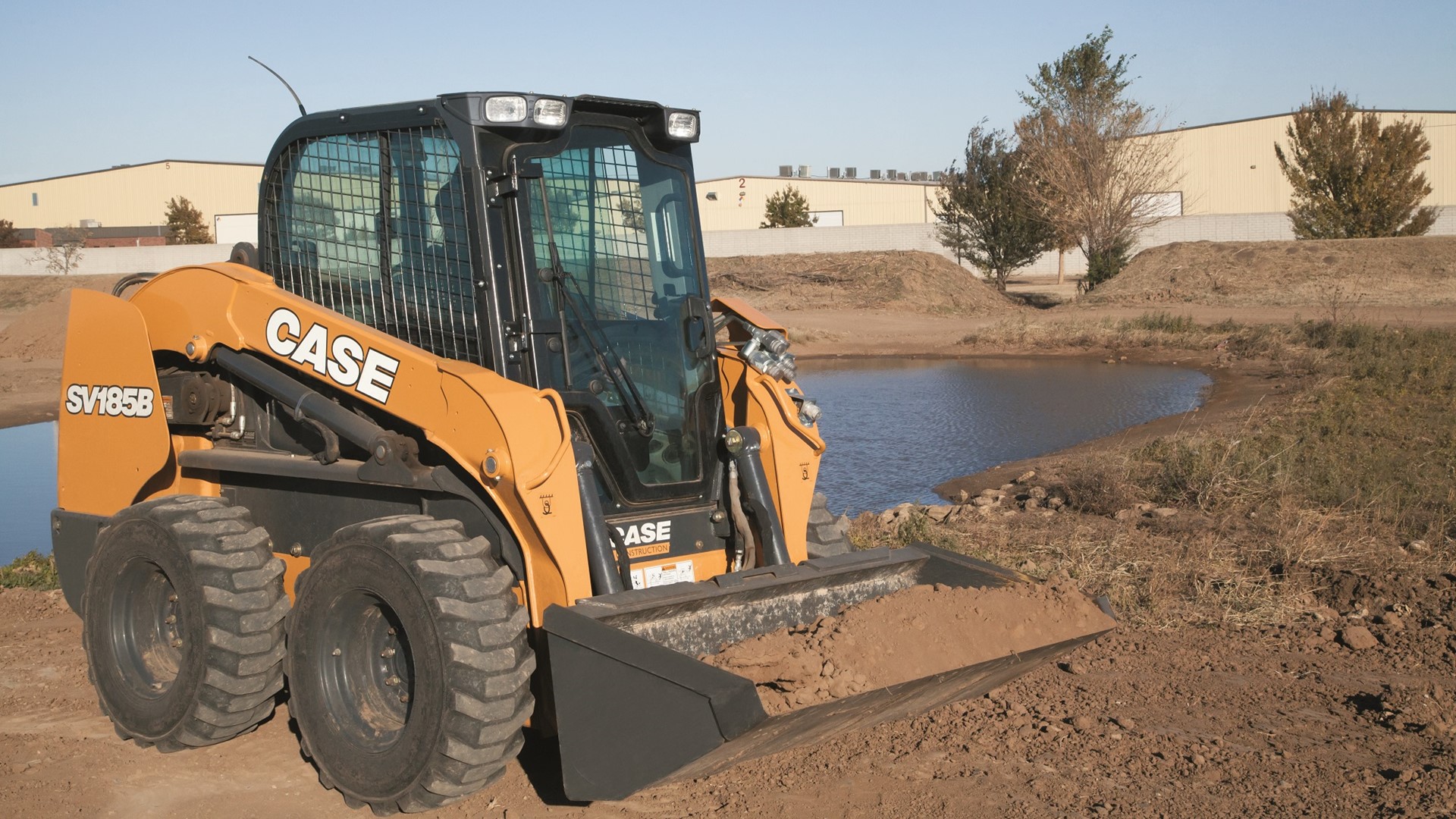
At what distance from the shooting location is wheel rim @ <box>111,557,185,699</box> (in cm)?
538

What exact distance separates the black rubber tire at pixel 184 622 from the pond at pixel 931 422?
→ 5.12 meters

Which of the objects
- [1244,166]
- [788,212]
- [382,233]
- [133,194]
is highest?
[133,194]

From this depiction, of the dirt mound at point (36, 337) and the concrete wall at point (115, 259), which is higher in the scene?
the concrete wall at point (115, 259)

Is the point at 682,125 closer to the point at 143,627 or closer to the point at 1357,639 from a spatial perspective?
the point at 143,627

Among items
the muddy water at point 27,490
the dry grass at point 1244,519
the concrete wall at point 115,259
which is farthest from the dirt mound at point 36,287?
the dry grass at point 1244,519

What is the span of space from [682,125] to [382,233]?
4.33ft

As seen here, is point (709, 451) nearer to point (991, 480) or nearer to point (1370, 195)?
point (991, 480)

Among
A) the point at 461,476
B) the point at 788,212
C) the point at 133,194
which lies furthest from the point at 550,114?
the point at 133,194

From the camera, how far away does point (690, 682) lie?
3729mm

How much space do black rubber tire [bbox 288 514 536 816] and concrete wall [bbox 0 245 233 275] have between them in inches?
1759

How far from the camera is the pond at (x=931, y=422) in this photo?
40.1 feet

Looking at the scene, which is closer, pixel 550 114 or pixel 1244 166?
pixel 550 114

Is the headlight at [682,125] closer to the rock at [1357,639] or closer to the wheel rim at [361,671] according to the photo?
the wheel rim at [361,671]

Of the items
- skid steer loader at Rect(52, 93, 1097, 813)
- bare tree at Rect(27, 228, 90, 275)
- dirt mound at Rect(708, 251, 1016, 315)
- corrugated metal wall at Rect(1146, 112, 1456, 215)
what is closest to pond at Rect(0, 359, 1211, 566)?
skid steer loader at Rect(52, 93, 1097, 813)
